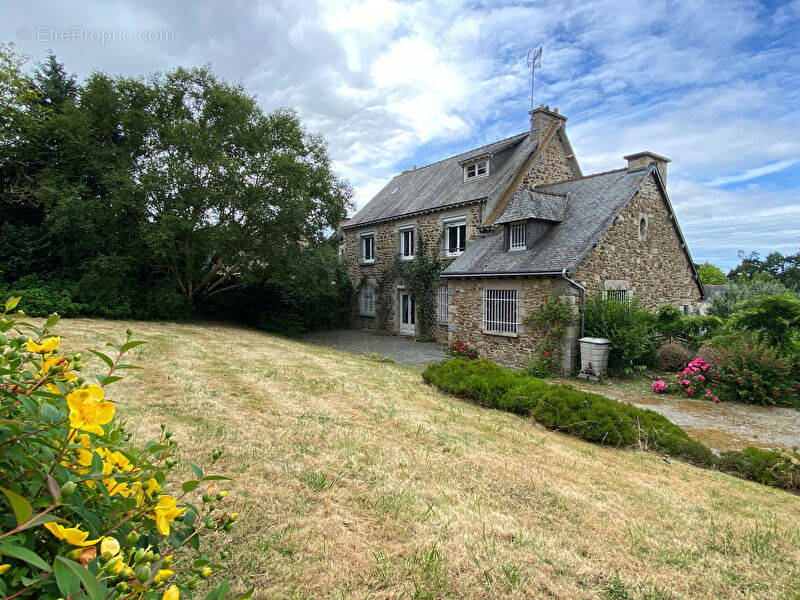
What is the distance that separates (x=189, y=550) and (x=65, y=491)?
206cm

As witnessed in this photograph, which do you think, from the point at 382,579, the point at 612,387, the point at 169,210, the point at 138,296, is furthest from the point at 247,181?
the point at 382,579

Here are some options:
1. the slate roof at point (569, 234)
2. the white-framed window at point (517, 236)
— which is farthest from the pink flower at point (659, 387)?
the white-framed window at point (517, 236)

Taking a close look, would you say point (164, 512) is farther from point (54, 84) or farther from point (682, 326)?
point (54, 84)

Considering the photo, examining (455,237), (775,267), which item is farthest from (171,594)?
(775,267)

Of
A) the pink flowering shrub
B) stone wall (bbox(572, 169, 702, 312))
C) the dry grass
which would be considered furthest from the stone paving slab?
the dry grass

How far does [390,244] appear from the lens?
21.1m

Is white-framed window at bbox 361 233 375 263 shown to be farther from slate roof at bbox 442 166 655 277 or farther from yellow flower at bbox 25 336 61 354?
yellow flower at bbox 25 336 61 354

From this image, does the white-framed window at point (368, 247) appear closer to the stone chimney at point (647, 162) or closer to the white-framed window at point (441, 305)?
the white-framed window at point (441, 305)

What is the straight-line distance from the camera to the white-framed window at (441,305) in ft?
61.0

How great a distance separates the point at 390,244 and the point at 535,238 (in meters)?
8.79

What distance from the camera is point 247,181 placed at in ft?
48.1

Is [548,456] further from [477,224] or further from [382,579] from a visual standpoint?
[477,224]

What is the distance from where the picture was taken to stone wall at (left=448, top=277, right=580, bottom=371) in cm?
1188

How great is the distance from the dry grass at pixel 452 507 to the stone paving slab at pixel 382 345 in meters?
7.85
